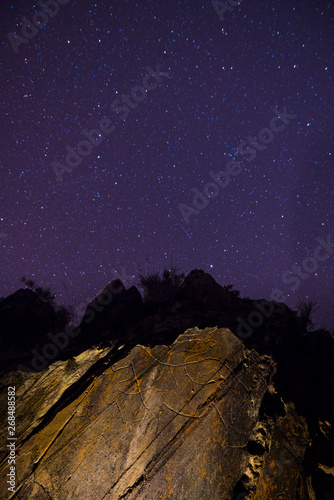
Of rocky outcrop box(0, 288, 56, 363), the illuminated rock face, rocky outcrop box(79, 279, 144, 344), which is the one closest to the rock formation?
the illuminated rock face

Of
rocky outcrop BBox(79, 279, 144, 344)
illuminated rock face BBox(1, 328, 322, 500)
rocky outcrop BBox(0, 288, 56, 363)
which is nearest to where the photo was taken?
illuminated rock face BBox(1, 328, 322, 500)

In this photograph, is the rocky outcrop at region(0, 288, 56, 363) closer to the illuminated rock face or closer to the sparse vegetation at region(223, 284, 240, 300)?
the illuminated rock face

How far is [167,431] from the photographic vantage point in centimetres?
294

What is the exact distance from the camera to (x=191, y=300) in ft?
23.7

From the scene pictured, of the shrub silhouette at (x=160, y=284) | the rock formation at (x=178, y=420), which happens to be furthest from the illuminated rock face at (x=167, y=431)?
the shrub silhouette at (x=160, y=284)

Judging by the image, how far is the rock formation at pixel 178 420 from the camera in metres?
2.61

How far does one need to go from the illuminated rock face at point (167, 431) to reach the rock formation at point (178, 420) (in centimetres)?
1

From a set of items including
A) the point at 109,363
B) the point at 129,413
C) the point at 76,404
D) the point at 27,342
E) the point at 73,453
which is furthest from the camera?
the point at 27,342

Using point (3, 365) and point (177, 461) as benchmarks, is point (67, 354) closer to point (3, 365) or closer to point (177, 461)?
point (3, 365)

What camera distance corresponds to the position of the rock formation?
8.55ft

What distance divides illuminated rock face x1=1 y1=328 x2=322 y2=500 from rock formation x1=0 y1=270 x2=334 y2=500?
0.6 inches

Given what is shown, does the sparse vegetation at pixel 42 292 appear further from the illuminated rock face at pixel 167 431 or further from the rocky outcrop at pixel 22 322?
the illuminated rock face at pixel 167 431

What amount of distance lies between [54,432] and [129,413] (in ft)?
4.50

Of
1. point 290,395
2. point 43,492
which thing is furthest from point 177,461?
point 290,395
